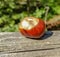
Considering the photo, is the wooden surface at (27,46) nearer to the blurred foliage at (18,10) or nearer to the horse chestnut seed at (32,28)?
the horse chestnut seed at (32,28)

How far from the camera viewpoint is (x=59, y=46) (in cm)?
136

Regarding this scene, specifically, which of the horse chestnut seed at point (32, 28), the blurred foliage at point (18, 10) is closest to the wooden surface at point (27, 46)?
the horse chestnut seed at point (32, 28)

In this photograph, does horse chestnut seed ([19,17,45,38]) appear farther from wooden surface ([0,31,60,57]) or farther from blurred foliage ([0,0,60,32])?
blurred foliage ([0,0,60,32])

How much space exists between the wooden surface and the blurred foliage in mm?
1165

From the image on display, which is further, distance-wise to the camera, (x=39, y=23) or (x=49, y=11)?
(x=49, y=11)

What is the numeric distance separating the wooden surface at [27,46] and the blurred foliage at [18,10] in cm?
116

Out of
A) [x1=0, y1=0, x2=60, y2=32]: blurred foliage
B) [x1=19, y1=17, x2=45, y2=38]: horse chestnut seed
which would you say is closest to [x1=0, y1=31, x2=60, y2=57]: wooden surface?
[x1=19, y1=17, x2=45, y2=38]: horse chestnut seed

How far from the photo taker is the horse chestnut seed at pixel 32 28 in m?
1.33

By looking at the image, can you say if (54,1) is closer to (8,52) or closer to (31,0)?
(31,0)

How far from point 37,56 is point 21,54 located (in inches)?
3.6

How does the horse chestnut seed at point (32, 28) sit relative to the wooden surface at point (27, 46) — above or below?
above

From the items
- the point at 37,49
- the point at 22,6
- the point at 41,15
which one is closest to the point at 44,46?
the point at 37,49

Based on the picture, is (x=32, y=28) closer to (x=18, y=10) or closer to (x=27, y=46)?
(x=27, y=46)

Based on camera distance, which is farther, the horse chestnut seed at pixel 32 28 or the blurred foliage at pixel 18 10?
the blurred foliage at pixel 18 10
